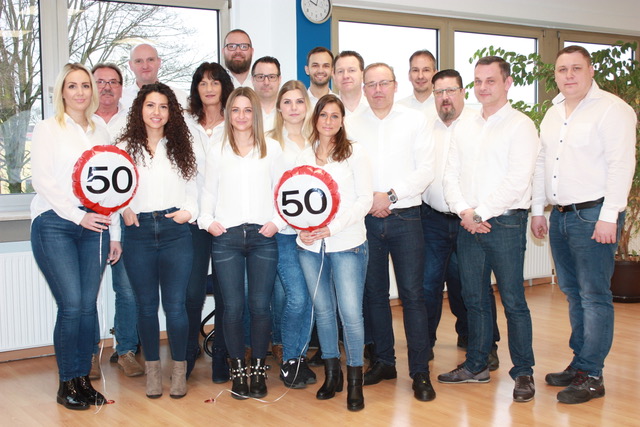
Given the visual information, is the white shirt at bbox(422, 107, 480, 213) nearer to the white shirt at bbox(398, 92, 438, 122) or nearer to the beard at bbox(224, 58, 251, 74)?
the white shirt at bbox(398, 92, 438, 122)

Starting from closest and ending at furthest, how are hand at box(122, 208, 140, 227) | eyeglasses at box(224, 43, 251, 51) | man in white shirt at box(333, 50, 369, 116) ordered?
hand at box(122, 208, 140, 227) → man in white shirt at box(333, 50, 369, 116) → eyeglasses at box(224, 43, 251, 51)

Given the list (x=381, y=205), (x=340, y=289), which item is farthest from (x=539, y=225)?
(x=340, y=289)

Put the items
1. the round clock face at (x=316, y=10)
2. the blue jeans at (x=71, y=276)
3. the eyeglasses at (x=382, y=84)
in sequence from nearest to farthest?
1. the blue jeans at (x=71, y=276)
2. the eyeglasses at (x=382, y=84)
3. the round clock face at (x=316, y=10)

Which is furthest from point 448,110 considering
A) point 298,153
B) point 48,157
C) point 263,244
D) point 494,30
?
point 494,30

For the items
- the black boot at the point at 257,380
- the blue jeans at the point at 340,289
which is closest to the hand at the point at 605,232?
the blue jeans at the point at 340,289

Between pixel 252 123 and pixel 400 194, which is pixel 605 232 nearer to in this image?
pixel 400 194

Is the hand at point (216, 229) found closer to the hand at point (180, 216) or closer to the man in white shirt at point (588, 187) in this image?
the hand at point (180, 216)

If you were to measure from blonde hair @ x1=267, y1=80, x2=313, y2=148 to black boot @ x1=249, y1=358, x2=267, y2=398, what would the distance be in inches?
43.4

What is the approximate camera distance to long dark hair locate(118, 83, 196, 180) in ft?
11.2

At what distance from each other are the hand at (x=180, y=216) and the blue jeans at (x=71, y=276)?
341mm

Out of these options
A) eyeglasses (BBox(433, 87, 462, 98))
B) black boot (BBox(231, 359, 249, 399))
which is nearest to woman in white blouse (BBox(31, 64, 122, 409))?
black boot (BBox(231, 359, 249, 399))

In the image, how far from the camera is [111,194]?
Result: 3.23 metres

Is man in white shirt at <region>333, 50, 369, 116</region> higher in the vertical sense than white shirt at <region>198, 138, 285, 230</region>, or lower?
higher

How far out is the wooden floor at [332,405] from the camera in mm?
3205
